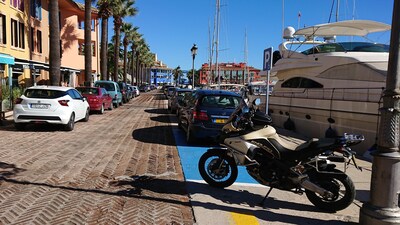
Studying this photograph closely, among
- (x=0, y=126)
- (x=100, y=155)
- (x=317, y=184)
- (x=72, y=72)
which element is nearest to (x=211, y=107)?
(x=100, y=155)

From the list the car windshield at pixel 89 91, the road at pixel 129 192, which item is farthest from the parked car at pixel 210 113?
the car windshield at pixel 89 91

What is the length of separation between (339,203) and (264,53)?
659 centimetres

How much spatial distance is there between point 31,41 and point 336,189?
1136 inches

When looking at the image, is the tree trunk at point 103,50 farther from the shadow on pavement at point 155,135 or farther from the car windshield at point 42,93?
the car windshield at point 42,93

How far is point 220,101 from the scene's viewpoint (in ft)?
34.8

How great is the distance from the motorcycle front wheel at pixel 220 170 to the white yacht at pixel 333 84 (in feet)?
17.8

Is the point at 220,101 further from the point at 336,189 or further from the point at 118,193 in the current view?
the point at 336,189

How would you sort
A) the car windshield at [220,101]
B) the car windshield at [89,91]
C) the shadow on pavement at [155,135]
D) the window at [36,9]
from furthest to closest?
1. the window at [36,9]
2. the car windshield at [89,91]
3. the shadow on pavement at [155,135]
4. the car windshield at [220,101]

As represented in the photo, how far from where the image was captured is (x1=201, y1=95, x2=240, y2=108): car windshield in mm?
10446

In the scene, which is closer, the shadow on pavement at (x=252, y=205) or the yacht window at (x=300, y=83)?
the shadow on pavement at (x=252, y=205)

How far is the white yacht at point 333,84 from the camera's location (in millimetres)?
10846

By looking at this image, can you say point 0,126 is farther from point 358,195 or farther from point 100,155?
point 358,195

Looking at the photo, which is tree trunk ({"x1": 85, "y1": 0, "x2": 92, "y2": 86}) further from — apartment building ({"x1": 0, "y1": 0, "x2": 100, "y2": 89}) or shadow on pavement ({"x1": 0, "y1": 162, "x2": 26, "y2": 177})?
shadow on pavement ({"x1": 0, "y1": 162, "x2": 26, "y2": 177})

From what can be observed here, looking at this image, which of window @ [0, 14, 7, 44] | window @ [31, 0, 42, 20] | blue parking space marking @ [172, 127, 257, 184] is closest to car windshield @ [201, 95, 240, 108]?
blue parking space marking @ [172, 127, 257, 184]
